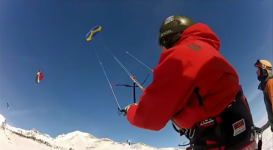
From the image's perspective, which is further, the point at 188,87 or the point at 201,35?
the point at 201,35

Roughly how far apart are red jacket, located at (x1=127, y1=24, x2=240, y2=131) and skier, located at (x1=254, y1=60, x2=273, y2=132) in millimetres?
5192

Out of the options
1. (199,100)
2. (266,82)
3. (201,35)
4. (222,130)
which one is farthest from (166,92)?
(266,82)

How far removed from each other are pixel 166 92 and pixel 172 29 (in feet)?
3.36

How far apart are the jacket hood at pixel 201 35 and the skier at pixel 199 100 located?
2 centimetres

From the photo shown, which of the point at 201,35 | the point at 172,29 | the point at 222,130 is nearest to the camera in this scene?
the point at 222,130

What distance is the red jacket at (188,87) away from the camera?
1.76m

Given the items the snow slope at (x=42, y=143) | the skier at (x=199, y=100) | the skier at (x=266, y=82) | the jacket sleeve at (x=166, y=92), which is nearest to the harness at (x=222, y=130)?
the skier at (x=199, y=100)

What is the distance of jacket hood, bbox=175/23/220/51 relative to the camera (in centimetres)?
217

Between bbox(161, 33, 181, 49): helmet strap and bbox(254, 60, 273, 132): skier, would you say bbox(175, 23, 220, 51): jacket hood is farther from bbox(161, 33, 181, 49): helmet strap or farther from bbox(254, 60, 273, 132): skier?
bbox(254, 60, 273, 132): skier

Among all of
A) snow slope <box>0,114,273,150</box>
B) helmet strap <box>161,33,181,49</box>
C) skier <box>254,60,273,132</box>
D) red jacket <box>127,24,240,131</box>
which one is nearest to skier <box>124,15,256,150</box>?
red jacket <box>127,24,240,131</box>

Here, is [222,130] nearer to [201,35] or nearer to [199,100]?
[199,100]

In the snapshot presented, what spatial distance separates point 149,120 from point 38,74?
84.1 feet

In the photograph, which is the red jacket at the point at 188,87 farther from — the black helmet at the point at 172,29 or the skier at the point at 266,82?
the skier at the point at 266,82

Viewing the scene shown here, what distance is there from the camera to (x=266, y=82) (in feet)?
20.9
